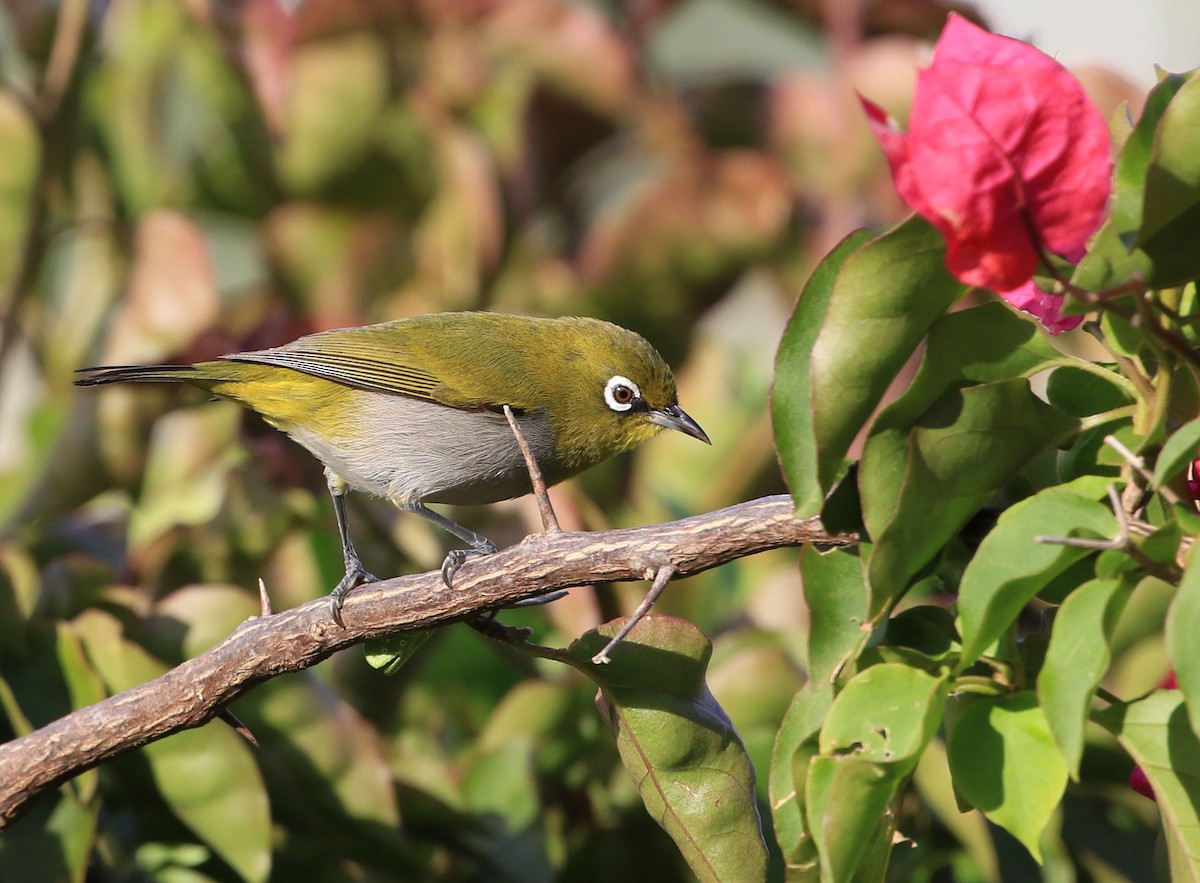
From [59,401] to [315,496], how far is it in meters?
0.85

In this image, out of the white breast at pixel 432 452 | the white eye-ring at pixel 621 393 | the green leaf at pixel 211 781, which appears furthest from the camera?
the white eye-ring at pixel 621 393

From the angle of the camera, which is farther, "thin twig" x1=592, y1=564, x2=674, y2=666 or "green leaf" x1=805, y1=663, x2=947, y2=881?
"thin twig" x1=592, y1=564, x2=674, y2=666

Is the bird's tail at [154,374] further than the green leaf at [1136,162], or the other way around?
the bird's tail at [154,374]

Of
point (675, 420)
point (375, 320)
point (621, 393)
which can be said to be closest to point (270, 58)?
point (375, 320)

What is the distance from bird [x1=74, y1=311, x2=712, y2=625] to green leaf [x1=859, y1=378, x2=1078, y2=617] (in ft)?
5.47

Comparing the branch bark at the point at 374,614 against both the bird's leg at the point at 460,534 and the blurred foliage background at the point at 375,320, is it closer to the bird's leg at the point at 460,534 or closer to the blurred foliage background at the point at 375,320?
the blurred foliage background at the point at 375,320

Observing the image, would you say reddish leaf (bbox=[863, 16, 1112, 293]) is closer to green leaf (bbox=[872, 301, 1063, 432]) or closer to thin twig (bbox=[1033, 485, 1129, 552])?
green leaf (bbox=[872, 301, 1063, 432])

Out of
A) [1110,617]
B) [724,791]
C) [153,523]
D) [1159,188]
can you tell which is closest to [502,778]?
[724,791]

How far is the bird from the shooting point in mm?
3080

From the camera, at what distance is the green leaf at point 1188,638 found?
3.44 feet

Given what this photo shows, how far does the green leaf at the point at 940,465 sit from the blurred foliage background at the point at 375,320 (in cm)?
121

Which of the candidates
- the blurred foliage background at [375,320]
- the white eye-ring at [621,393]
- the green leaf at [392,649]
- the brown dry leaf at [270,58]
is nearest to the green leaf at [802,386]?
the green leaf at [392,649]

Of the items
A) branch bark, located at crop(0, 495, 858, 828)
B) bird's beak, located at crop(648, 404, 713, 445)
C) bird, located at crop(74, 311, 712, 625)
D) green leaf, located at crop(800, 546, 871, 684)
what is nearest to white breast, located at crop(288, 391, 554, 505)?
bird, located at crop(74, 311, 712, 625)

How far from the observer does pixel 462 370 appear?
323 centimetres
